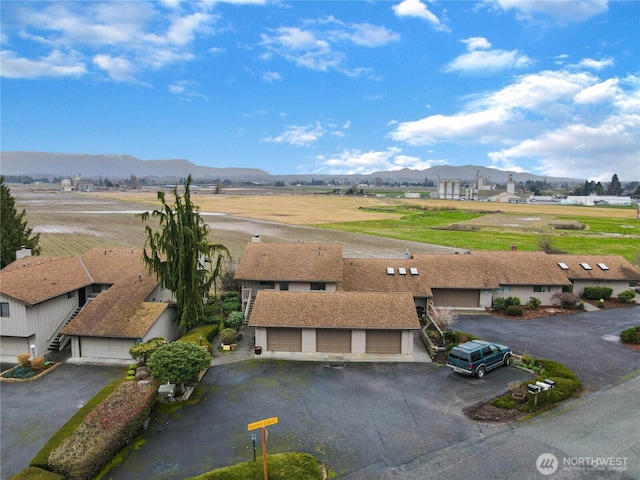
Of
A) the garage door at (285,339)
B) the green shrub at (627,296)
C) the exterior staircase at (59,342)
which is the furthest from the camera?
the green shrub at (627,296)

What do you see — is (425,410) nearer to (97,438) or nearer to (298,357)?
(298,357)

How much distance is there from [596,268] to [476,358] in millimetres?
28345

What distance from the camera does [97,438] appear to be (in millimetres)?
18969

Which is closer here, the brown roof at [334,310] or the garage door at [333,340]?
the brown roof at [334,310]

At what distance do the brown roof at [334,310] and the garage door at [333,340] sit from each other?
2.39 ft

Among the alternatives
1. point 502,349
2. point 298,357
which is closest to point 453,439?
point 502,349

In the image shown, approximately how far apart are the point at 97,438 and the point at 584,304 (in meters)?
43.6

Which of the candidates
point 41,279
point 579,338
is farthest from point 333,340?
point 41,279

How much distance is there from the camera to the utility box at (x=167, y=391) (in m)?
25.0

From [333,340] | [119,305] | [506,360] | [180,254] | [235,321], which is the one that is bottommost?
[506,360]

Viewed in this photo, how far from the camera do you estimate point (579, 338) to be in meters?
34.2

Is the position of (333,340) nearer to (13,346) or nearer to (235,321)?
(235,321)

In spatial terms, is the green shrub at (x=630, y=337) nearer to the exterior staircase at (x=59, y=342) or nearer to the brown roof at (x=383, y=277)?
the brown roof at (x=383, y=277)

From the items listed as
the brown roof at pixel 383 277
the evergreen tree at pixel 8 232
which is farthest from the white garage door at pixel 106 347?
the evergreen tree at pixel 8 232
